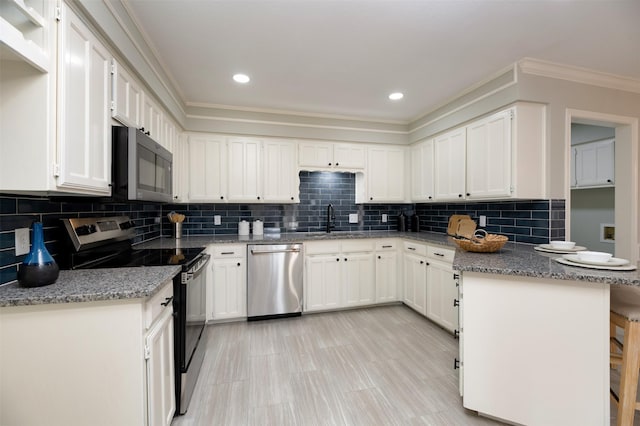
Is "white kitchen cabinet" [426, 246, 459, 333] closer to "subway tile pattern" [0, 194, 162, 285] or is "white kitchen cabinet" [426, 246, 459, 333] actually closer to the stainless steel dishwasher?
the stainless steel dishwasher

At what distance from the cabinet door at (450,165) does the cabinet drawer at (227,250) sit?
7.93 feet

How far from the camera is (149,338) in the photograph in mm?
1270

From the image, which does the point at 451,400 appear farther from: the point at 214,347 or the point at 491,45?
the point at 491,45

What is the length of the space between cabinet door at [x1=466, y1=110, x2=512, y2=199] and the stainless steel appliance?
2.68 meters

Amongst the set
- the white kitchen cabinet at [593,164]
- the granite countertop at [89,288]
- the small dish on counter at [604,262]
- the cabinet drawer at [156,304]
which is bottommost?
the cabinet drawer at [156,304]

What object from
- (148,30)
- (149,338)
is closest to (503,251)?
(149,338)

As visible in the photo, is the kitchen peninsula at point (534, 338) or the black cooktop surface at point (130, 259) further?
the black cooktop surface at point (130, 259)

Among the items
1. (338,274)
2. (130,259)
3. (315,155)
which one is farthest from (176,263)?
(315,155)

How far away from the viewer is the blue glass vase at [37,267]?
3.90 ft

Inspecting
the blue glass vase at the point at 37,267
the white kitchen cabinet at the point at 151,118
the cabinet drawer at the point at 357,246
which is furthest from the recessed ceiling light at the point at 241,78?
the cabinet drawer at the point at 357,246

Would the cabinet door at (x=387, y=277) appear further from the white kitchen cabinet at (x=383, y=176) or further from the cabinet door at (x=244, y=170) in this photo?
the cabinet door at (x=244, y=170)

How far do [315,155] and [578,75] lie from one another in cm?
268

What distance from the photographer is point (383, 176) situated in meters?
3.90

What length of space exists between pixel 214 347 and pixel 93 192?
1.76 meters
